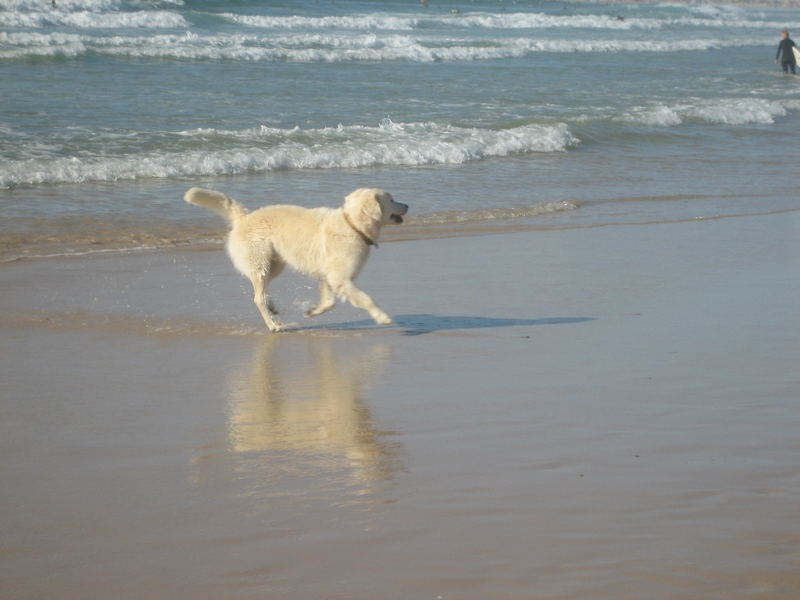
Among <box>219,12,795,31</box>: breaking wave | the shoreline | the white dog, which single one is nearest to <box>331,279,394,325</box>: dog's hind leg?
the white dog

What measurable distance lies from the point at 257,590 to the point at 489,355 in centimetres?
315

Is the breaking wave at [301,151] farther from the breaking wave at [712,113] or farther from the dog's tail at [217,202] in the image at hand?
the dog's tail at [217,202]

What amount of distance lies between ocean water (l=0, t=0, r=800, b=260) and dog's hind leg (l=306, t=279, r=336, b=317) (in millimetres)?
3043

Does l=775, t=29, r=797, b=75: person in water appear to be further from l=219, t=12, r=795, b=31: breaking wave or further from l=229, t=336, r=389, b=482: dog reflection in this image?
l=229, t=336, r=389, b=482: dog reflection

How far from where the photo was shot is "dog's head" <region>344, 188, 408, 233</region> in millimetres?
6691

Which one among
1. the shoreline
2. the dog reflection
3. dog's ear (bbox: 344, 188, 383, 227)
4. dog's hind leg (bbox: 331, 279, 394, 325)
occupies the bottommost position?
the shoreline

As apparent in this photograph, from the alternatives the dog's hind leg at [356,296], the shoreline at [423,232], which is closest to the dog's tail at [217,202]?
the dog's hind leg at [356,296]

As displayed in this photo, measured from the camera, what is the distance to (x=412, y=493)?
3918 mm

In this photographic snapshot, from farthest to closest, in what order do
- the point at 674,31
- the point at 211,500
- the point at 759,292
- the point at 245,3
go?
the point at 674,31
the point at 245,3
the point at 759,292
the point at 211,500

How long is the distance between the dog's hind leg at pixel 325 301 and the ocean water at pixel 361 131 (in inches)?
120

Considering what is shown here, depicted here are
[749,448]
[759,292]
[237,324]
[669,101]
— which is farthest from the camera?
[669,101]

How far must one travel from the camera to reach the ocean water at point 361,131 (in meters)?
11.4

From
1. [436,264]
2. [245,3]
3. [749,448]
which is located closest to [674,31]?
[245,3]

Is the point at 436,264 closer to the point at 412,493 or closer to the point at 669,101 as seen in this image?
the point at 412,493
